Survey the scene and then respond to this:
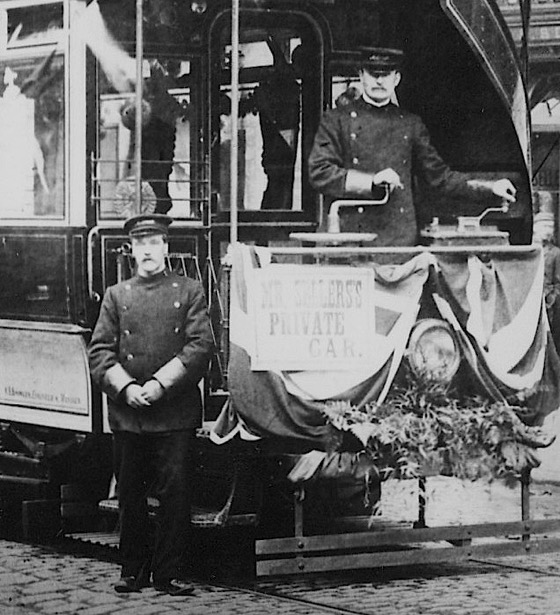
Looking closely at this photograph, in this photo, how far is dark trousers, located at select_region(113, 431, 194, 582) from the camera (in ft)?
28.7

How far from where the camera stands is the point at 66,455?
9.95 metres

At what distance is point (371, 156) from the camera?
958 centimetres

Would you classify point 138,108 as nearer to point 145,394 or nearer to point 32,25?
point 32,25

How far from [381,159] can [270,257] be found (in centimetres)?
107

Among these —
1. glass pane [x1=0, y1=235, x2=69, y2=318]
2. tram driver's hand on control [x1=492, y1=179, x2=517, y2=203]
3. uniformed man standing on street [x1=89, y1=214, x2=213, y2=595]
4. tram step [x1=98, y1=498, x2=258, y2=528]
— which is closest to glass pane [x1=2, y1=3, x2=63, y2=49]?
glass pane [x1=0, y1=235, x2=69, y2=318]

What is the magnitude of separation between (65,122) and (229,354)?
1620mm

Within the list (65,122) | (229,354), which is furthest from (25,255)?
(229,354)

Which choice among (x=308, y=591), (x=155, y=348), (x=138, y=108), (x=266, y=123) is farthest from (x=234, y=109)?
(x=308, y=591)

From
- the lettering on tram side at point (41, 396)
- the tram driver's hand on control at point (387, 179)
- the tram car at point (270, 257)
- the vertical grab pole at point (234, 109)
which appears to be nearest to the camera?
the vertical grab pole at point (234, 109)

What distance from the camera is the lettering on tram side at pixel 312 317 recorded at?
8.77 meters

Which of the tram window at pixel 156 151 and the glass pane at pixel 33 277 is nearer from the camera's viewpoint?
the tram window at pixel 156 151

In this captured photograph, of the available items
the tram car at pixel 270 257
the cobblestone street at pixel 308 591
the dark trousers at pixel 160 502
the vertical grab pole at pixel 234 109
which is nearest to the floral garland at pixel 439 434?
the tram car at pixel 270 257

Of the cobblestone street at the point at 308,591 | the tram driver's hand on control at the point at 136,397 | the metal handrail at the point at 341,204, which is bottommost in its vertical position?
the cobblestone street at the point at 308,591

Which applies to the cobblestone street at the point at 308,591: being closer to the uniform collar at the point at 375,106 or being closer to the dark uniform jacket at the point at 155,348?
the dark uniform jacket at the point at 155,348
